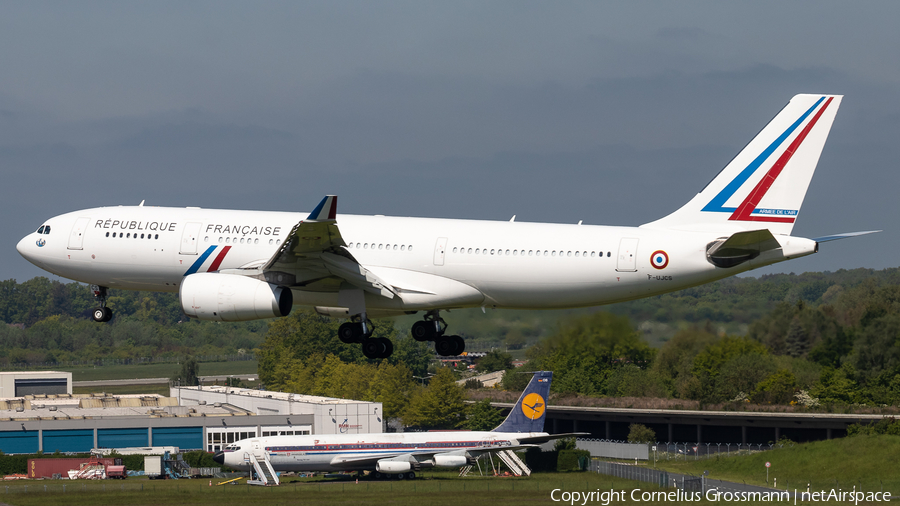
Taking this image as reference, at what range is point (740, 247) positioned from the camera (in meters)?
34.5

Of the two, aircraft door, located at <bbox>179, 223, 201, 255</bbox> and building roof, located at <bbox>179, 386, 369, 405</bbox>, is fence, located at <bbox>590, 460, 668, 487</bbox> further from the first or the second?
aircraft door, located at <bbox>179, 223, 201, 255</bbox>

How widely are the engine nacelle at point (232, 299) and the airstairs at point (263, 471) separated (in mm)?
39018

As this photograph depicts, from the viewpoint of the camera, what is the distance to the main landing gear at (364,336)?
3812cm

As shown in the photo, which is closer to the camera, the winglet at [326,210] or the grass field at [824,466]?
the winglet at [326,210]

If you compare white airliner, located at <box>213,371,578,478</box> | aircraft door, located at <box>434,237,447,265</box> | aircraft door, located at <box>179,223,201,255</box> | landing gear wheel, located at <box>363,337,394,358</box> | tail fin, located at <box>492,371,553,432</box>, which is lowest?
white airliner, located at <box>213,371,578,478</box>

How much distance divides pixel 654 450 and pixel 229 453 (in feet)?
124

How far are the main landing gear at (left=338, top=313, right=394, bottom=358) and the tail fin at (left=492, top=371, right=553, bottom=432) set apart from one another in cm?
3917

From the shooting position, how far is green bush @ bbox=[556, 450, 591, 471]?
8806 cm

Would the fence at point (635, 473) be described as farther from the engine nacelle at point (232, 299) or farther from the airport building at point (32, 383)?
the airport building at point (32, 383)

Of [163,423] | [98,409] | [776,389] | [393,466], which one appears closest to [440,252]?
[393,466]

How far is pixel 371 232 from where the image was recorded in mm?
38469

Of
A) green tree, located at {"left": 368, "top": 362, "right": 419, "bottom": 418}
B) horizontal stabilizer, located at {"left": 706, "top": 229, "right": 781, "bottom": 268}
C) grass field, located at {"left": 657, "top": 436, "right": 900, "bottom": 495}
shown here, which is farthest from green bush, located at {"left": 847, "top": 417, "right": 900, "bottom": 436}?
horizontal stabilizer, located at {"left": 706, "top": 229, "right": 781, "bottom": 268}

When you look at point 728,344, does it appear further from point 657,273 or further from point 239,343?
point 239,343

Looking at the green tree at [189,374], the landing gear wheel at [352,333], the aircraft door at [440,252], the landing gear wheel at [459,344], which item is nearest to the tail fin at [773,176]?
the aircraft door at [440,252]
